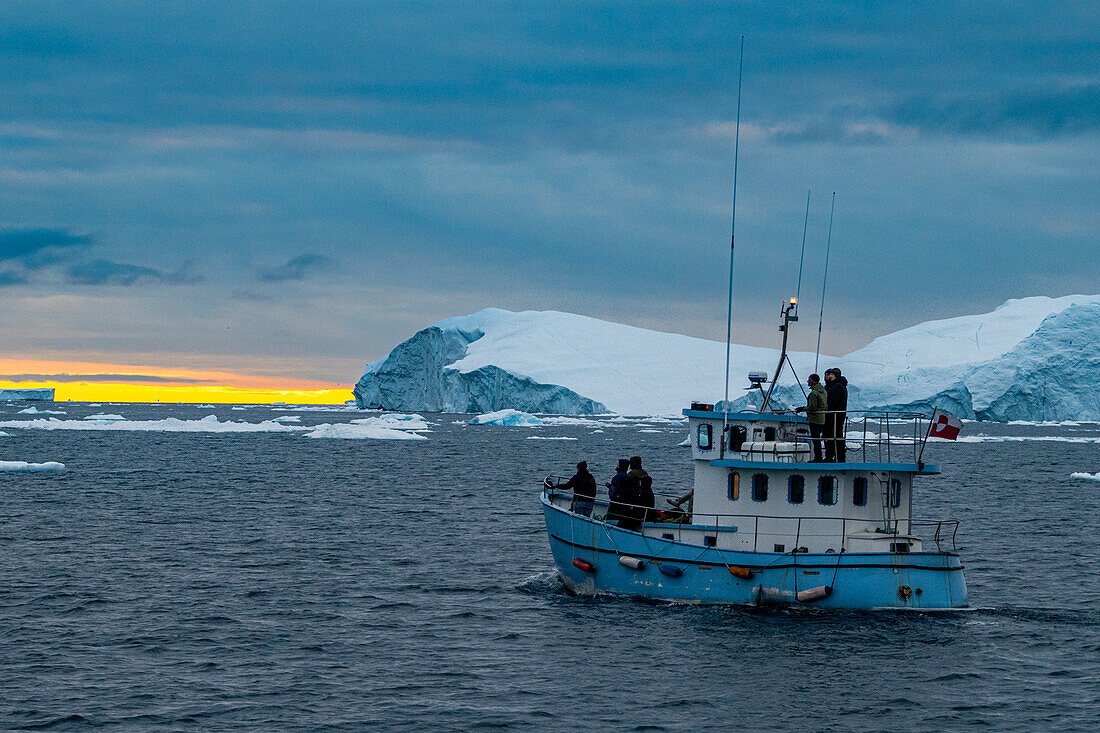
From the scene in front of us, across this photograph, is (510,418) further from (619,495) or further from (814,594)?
(814,594)

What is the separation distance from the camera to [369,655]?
2022cm

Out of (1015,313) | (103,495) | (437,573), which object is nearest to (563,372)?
(1015,313)

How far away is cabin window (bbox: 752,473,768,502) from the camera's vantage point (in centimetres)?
2353

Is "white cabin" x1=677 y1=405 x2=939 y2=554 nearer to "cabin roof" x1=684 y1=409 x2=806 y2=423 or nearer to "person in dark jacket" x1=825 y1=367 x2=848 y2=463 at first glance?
"person in dark jacket" x1=825 y1=367 x2=848 y2=463

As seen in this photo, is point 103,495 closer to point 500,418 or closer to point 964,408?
point 500,418

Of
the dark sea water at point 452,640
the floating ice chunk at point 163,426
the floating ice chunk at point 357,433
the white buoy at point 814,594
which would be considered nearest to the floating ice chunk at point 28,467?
the dark sea water at point 452,640

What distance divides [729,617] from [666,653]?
2.74 meters

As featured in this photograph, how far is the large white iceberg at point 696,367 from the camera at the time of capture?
13400 cm

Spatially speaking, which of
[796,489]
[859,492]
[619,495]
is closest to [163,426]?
[619,495]

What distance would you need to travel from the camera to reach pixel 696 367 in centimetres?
16825

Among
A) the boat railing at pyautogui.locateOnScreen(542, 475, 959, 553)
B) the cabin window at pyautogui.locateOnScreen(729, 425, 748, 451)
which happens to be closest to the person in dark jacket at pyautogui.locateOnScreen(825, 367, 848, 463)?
the boat railing at pyautogui.locateOnScreen(542, 475, 959, 553)

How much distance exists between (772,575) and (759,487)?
6.08ft

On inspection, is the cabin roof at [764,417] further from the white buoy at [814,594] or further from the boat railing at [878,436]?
the white buoy at [814,594]

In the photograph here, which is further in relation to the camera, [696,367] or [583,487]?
[696,367]
